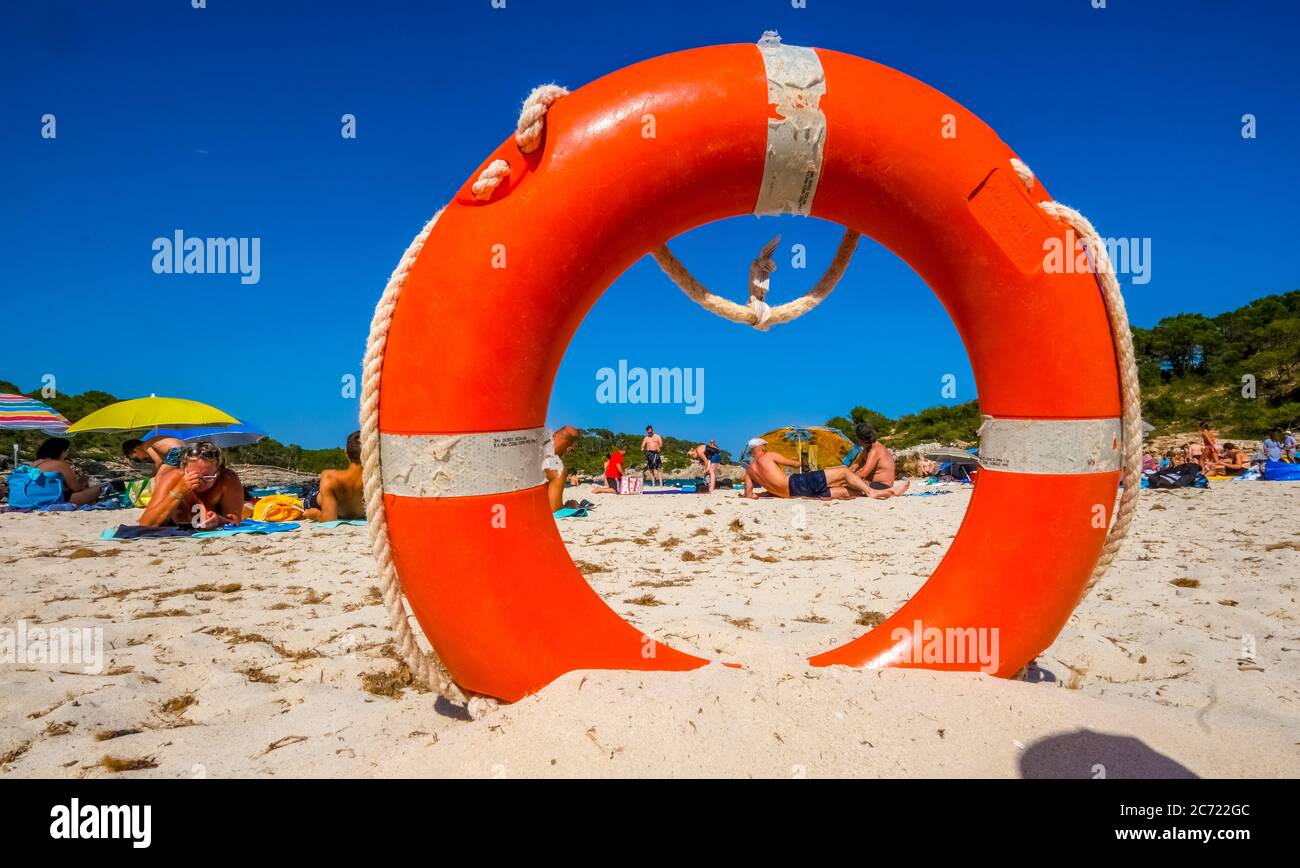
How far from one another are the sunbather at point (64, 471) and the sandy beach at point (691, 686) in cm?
336

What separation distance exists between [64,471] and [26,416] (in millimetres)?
3626

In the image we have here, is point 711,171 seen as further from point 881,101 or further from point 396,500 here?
point 396,500

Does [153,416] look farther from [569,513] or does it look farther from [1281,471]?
[1281,471]

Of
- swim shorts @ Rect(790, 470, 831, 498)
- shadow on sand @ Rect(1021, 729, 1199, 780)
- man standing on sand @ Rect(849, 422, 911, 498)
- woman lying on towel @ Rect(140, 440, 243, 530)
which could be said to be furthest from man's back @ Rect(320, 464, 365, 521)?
shadow on sand @ Rect(1021, 729, 1199, 780)

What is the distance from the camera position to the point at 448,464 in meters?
1.57

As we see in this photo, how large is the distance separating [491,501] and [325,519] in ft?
15.1

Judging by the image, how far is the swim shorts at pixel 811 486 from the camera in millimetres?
7098

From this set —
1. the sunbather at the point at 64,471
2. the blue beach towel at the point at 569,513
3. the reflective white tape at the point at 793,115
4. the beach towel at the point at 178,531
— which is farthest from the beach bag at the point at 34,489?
the reflective white tape at the point at 793,115

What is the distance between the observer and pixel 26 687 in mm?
1818

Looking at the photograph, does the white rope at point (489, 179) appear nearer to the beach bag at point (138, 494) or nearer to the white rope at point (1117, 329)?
the white rope at point (1117, 329)

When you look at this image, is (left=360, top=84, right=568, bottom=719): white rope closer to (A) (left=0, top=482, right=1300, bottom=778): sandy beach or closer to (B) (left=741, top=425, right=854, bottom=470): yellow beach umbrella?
(A) (left=0, top=482, right=1300, bottom=778): sandy beach

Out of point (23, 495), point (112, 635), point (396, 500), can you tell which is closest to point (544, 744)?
point (396, 500)

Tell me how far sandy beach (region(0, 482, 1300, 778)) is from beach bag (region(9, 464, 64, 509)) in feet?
10.9
